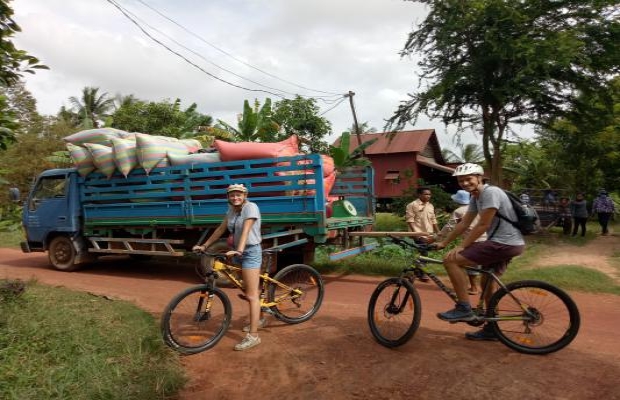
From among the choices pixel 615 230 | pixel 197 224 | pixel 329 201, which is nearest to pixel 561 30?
pixel 615 230

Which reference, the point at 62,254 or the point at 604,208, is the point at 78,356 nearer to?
the point at 62,254

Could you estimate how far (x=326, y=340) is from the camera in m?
4.35

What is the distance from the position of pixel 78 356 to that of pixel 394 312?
2.67 meters

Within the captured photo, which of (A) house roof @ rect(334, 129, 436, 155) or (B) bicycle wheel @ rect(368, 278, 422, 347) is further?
(A) house roof @ rect(334, 129, 436, 155)

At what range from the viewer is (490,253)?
3.86m

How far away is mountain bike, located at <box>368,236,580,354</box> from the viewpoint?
12.1ft

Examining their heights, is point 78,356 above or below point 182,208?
below

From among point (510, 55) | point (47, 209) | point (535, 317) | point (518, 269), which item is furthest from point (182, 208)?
point (510, 55)

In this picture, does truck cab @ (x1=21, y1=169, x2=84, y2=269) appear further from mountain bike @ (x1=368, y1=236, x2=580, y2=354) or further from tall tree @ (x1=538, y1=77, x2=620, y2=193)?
tall tree @ (x1=538, y1=77, x2=620, y2=193)

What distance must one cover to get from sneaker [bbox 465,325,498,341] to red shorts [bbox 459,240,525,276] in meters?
0.60

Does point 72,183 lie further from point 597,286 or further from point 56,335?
point 597,286

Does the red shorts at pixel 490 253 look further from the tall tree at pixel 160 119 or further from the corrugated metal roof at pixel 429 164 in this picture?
the corrugated metal roof at pixel 429 164

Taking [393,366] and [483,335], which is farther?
[483,335]

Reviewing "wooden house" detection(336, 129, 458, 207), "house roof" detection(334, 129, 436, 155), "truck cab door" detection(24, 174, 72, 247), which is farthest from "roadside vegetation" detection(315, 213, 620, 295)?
"house roof" detection(334, 129, 436, 155)
